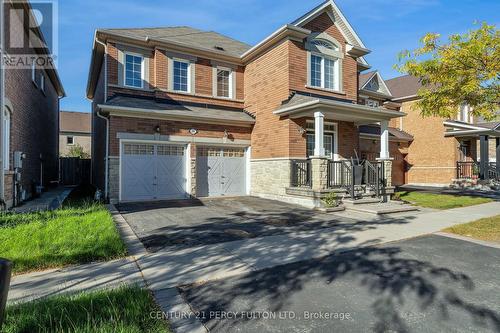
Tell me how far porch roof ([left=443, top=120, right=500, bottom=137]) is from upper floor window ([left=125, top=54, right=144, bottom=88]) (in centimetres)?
1980

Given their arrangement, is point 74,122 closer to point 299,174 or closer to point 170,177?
point 170,177

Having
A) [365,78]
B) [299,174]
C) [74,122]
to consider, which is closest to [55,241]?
[299,174]

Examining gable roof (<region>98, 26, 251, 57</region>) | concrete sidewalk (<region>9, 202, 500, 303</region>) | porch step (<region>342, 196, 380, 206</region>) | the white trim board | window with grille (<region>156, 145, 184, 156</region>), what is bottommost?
concrete sidewalk (<region>9, 202, 500, 303</region>)

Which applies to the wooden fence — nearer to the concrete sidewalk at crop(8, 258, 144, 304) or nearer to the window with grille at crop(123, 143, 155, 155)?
the window with grille at crop(123, 143, 155, 155)

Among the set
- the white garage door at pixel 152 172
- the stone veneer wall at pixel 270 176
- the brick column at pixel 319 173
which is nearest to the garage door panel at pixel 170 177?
the white garage door at pixel 152 172

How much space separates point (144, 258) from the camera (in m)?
5.29

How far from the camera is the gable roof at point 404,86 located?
76.5ft

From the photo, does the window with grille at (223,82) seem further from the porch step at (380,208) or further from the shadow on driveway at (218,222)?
the porch step at (380,208)

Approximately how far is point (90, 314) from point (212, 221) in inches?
216

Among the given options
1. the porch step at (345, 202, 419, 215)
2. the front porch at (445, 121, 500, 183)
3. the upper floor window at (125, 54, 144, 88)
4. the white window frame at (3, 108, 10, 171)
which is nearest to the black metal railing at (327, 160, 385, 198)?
the porch step at (345, 202, 419, 215)

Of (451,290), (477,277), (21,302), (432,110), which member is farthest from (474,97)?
(21,302)

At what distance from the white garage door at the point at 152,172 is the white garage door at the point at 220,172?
806mm

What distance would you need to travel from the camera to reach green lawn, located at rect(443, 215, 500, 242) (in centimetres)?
717

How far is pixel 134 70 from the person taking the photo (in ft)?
44.6
